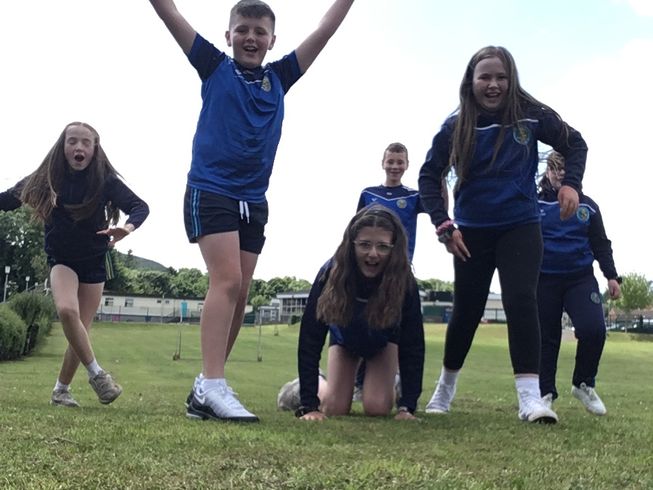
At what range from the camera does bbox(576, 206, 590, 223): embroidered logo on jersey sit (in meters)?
5.76

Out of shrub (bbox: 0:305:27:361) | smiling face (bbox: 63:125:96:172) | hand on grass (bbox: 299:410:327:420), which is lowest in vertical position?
shrub (bbox: 0:305:27:361)

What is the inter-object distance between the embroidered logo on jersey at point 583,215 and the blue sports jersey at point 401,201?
142cm

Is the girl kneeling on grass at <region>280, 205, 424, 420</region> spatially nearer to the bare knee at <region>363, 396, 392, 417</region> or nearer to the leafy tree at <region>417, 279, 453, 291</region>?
the bare knee at <region>363, 396, 392, 417</region>

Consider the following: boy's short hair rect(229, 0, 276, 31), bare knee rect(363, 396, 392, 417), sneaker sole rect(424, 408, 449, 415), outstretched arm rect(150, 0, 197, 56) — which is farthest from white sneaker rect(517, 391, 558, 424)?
outstretched arm rect(150, 0, 197, 56)

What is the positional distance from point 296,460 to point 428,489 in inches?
21.5

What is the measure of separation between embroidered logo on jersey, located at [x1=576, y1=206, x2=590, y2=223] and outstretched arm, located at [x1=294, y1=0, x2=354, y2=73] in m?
2.62

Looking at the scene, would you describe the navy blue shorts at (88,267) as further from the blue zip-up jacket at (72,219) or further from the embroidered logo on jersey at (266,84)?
the embroidered logo on jersey at (266,84)

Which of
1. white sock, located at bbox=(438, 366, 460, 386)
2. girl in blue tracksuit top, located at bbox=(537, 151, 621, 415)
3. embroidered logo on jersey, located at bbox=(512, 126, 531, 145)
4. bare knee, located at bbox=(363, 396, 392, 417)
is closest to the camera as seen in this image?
embroidered logo on jersey, located at bbox=(512, 126, 531, 145)

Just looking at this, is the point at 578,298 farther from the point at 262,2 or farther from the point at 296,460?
the point at 296,460

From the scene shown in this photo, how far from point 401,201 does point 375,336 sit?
7.31ft

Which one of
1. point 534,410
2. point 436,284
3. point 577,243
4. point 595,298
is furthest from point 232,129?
point 436,284

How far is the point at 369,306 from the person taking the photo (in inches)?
175

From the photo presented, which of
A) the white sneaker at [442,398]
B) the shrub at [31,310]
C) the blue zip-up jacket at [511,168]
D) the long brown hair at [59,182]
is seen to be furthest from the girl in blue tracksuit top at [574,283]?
the shrub at [31,310]

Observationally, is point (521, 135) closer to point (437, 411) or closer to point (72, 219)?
point (437, 411)
